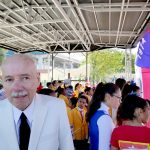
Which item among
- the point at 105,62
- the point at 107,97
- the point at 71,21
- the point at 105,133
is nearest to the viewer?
the point at 105,133

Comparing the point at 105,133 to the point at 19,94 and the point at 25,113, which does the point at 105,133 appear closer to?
the point at 25,113

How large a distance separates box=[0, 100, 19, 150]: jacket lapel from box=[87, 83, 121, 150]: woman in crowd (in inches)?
46.4

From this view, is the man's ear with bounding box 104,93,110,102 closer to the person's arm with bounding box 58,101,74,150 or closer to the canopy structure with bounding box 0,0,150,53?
the person's arm with bounding box 58,101,74,150

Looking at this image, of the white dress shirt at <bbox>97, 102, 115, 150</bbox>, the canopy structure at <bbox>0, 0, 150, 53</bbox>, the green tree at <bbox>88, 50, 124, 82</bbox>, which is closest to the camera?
the white dress shirt at <bbox>97, 102, 115, 150</bbox>

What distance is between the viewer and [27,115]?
61.1 inches

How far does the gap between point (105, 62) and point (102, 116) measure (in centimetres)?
2971

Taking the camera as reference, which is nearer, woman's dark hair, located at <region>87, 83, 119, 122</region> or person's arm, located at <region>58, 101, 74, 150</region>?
person's arm, located at <region>58, 101, 74, 150</region>

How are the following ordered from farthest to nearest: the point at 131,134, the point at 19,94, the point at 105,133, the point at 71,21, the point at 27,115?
the point at 71,21 → the point at 105,133 → the point at 131,134 → the point at 27,115 → the point at 19,94

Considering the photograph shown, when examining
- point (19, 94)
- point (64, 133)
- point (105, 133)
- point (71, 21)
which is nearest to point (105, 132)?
point (105, 133)

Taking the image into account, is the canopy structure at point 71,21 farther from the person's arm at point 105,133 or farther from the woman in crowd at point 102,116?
the person's arm at point 105,133

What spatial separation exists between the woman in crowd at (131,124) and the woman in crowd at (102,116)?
0.46 ft

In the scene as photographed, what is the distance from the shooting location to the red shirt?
224 cm

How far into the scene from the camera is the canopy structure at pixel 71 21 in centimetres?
782

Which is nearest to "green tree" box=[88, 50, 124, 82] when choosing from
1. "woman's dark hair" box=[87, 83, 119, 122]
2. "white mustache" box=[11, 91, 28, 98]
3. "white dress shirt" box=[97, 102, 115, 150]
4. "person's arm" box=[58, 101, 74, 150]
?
"woman's dark hair" box=[87, 83, 119, 122]
